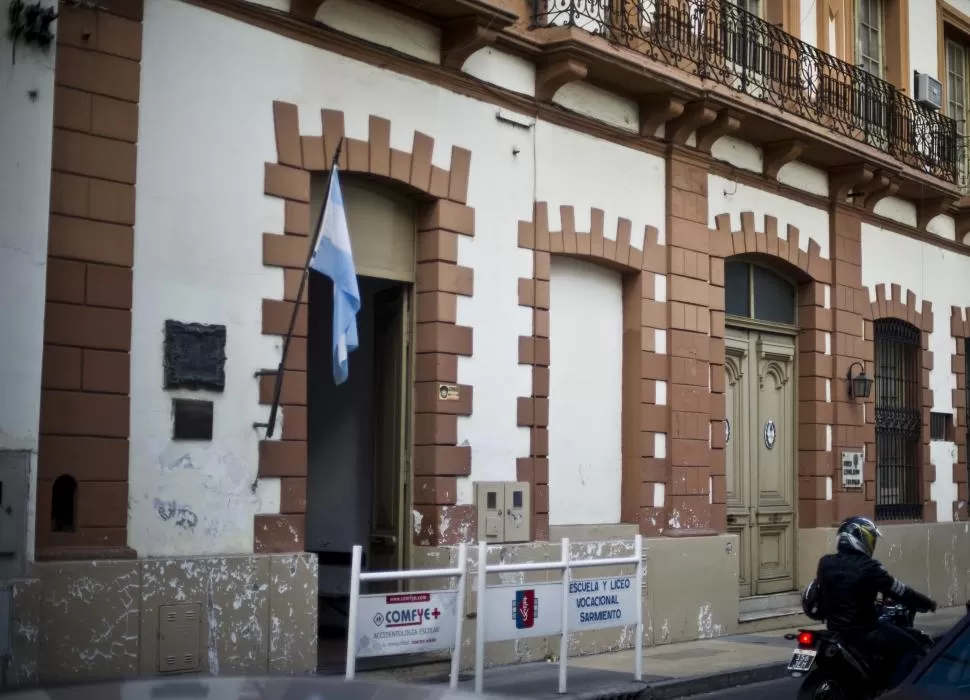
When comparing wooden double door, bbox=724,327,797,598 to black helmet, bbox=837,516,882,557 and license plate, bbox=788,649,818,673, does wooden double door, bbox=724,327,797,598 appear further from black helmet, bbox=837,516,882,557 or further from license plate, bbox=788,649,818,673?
license plate, bbox=788,649,818,673

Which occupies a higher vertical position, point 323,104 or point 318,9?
point 318,9

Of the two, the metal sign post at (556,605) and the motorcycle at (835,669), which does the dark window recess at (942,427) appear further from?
the motorcycle at (835,669)

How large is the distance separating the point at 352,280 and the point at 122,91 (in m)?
2.18

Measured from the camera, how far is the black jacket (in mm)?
9438

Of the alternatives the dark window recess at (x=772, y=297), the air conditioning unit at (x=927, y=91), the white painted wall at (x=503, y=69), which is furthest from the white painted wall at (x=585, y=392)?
the air conditioning unit at (x=927, y=91)

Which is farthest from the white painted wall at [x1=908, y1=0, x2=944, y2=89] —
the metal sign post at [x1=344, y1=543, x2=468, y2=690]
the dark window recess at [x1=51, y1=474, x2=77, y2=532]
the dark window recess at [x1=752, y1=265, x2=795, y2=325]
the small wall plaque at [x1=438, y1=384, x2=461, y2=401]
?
the dark window recess at [x1=51, y1=474, x2=77, y2=532]

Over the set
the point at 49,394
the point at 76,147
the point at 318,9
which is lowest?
the point at 49,394

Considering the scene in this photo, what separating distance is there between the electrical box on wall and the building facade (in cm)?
2

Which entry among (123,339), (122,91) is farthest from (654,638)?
(122,91)

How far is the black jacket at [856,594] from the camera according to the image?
944cm

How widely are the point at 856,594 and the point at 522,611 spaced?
2.66 meters

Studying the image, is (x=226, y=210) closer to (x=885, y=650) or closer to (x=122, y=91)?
(x=122, y=91)

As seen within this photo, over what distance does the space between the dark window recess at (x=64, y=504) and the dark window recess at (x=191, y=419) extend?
3.03 ft

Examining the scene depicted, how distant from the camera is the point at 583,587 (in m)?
11.5
